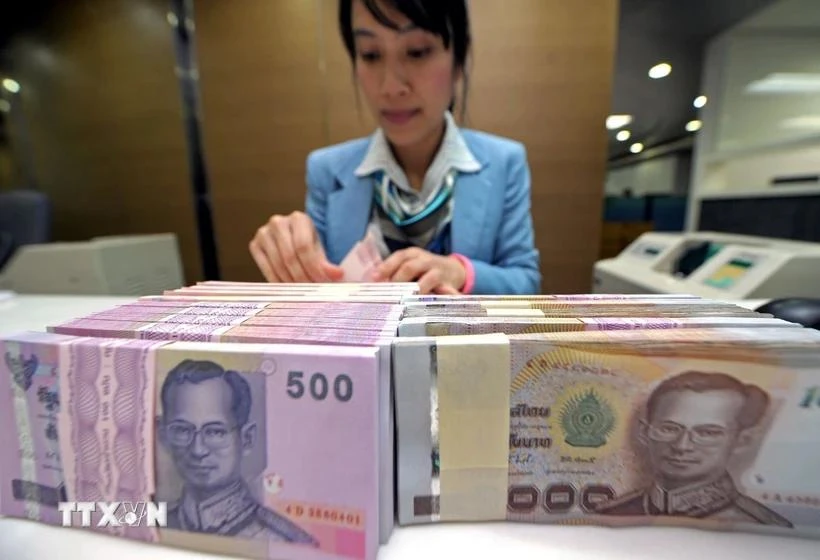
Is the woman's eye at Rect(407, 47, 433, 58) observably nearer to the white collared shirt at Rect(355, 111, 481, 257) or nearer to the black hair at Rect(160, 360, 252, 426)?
the white collared shirt at Rect(355, 111, 481, 257)

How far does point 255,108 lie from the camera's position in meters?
1.27

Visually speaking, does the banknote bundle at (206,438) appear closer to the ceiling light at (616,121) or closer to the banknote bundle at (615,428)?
the banknote bundle at (615,428)

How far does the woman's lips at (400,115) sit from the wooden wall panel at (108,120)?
0.93 meters

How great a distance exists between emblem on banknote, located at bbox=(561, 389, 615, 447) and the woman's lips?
796 mm

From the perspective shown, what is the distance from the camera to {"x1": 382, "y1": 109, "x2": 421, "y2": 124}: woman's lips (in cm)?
91

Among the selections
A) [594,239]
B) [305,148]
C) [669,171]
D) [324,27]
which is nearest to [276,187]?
[305,148]

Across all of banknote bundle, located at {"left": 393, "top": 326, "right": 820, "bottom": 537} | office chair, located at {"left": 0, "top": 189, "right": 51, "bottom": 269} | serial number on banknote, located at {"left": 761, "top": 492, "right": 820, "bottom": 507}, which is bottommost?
serial number on banknote, located at {"left": 761, "top": 492, "right": 820, "bottom": 507}

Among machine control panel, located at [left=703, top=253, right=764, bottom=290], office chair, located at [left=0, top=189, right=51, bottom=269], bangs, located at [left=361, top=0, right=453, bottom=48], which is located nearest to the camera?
bangs, located at [left=361, top=0, right=453, bottom=48]

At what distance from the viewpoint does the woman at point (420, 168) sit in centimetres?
86

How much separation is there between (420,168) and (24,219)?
199 centimetres

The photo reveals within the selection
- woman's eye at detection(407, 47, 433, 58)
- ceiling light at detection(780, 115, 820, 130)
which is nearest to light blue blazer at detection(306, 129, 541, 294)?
woman's eye at detection(407, 47, 433, 58)

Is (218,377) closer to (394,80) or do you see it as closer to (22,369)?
(22,369)

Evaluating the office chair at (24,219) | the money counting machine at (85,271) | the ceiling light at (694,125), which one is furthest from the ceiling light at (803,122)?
the office chair at (24,219)

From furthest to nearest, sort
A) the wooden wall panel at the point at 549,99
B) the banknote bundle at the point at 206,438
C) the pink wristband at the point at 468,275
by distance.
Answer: the wooden wall panel at the point at 549,99
the pink wristband at the point at 468,275
the banknote bundle at the point at 206,438
